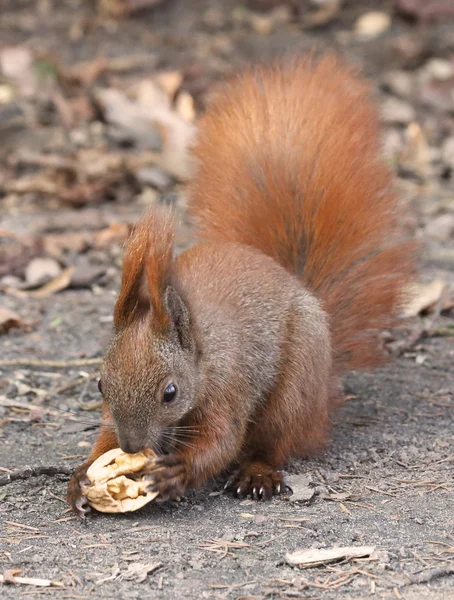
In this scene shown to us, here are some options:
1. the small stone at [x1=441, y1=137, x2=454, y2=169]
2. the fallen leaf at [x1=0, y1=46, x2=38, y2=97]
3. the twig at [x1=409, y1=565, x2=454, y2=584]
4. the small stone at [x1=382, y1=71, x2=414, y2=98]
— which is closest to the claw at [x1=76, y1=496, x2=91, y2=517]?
the twig at [x1=409, y1=565, x2=454, y2=584]

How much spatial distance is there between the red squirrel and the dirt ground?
183 mm

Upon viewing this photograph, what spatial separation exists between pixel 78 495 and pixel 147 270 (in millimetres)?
648

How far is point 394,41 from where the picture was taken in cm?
800

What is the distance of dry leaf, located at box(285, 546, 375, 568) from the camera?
2.42 m

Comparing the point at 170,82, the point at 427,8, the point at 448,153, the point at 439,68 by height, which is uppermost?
the point at 427,8

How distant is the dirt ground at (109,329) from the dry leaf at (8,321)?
0.02 m

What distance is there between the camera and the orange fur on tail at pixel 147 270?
8.87 ft

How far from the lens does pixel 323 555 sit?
2.45m

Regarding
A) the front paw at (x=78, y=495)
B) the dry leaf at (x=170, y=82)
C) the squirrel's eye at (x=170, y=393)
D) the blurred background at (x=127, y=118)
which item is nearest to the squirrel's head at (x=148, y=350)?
the squirrel's eye at (x=170, y=393)

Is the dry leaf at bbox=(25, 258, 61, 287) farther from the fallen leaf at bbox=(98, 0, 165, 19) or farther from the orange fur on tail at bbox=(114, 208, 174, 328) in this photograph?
the fallen leaf at bbox=(98, 0, 165, 19)

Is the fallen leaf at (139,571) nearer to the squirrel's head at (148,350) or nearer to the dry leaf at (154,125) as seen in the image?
the squirrel's head at (148,350)

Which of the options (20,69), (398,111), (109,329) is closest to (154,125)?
(20,69)

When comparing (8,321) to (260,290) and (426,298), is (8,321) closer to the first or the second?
(260,290)

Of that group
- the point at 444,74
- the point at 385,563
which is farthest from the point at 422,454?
the point at 444,74
